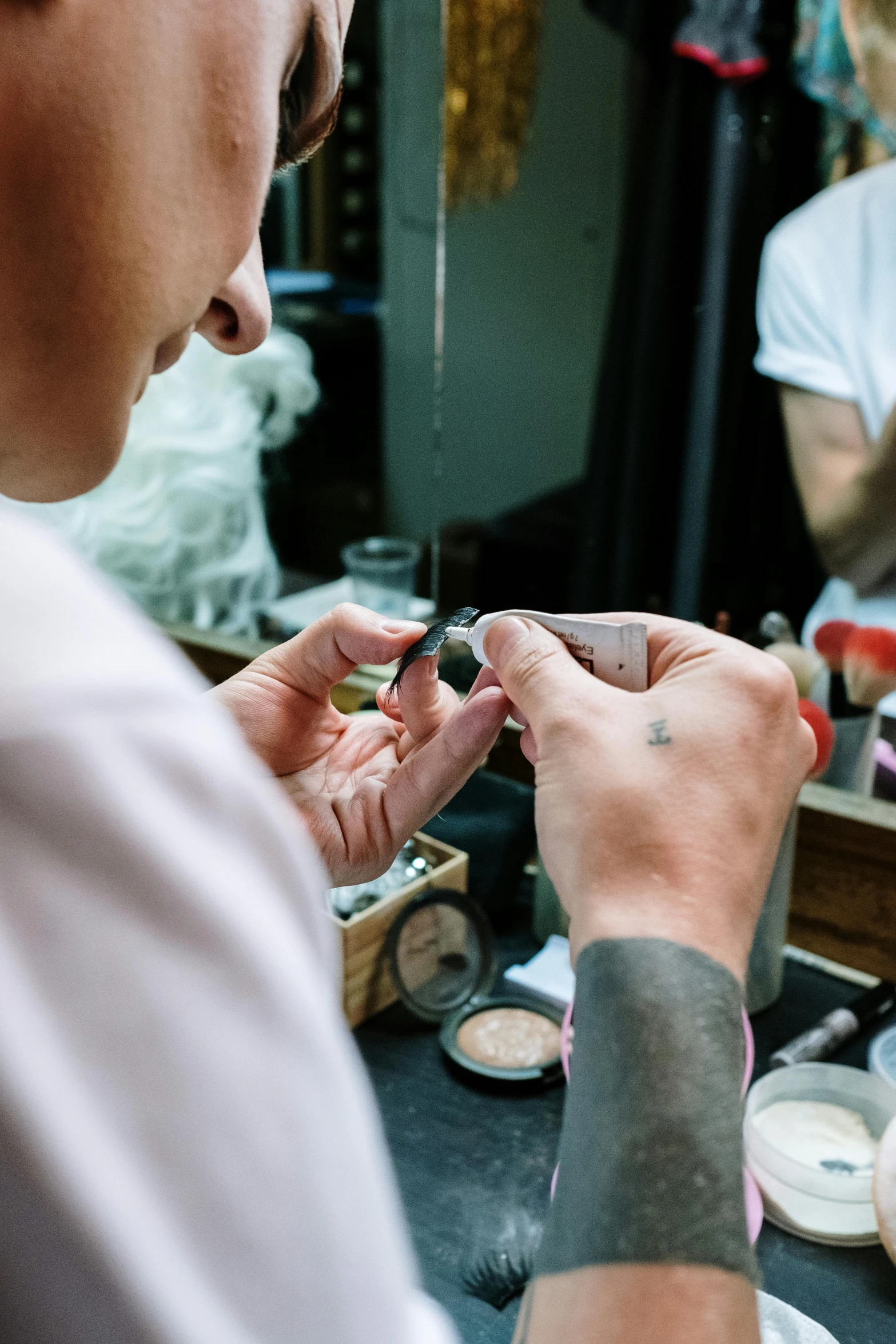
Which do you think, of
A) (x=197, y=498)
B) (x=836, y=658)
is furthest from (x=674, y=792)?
(x=197, y=498)

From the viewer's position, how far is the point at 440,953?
30.9 inches

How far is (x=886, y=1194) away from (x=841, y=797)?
0.35 metres

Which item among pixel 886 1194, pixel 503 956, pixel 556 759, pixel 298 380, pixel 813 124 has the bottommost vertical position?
pixel 503 956

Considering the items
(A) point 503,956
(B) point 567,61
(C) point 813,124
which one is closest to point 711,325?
(C) point 813,124

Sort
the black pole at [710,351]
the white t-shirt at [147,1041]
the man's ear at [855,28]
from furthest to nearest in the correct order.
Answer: the black pole at [710,351] → the man's ear at [855,28] → the white t-shirt at [147,1041]

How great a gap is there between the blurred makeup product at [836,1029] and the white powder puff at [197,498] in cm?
84

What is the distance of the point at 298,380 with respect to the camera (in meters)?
1.40

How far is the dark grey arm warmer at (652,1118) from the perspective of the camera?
13.0 inches

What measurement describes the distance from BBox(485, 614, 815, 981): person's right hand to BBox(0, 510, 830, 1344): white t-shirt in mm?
155

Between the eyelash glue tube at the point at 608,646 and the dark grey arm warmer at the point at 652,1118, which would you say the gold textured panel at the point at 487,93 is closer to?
the eyelash glue tube at the point at 608,646

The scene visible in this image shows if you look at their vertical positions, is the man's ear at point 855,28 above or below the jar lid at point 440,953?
above

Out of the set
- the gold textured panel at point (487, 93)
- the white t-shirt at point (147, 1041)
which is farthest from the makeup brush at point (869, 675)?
the gold textured panel at point (487, 93)

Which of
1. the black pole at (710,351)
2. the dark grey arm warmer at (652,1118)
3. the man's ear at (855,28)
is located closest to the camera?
the dark grey arm warmer at (652,1118)

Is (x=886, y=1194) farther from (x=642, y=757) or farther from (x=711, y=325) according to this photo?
(x=711, y=325)
